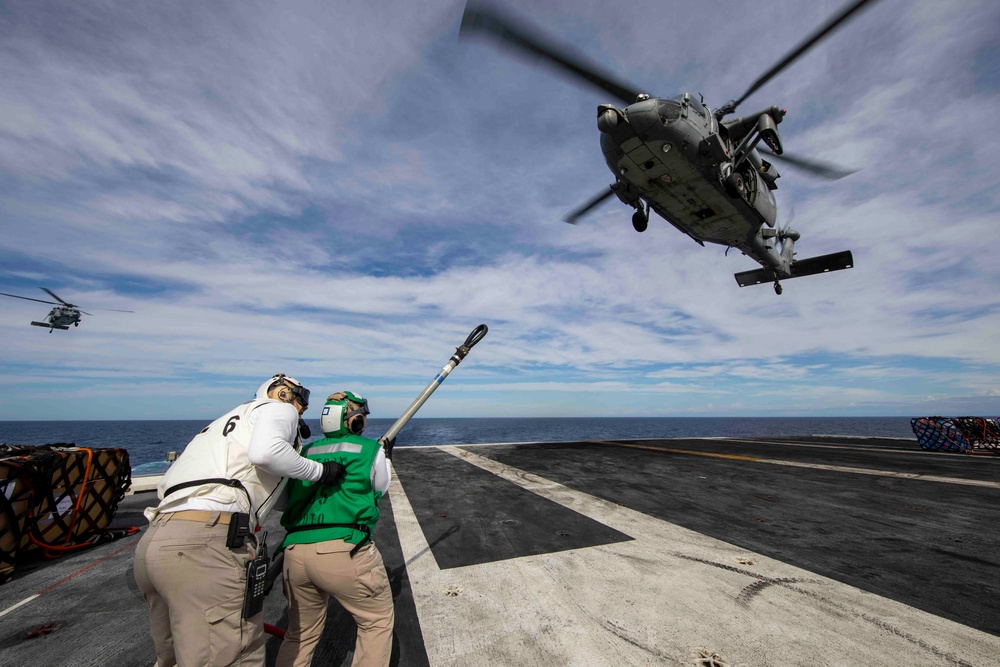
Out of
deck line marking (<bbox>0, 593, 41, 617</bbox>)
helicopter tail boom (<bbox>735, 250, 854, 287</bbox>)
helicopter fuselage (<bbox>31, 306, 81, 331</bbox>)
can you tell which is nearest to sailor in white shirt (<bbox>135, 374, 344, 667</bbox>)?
deck line marking (<bbox>0, 593, 41, 617</bbox>)

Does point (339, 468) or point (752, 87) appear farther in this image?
point (752, 87)

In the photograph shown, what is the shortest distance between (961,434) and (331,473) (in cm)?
2915

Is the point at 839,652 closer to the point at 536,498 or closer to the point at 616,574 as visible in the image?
the point at 616,574

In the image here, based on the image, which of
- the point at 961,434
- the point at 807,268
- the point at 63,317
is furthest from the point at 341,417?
the point at 63,317

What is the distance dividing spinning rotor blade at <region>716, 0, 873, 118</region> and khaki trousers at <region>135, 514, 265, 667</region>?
16.2 metres

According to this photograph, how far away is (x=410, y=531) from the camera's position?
6895 mm

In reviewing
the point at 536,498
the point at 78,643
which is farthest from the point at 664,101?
the point at 78,643

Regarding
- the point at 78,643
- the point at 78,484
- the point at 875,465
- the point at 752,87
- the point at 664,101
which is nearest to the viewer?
the point at 78,643

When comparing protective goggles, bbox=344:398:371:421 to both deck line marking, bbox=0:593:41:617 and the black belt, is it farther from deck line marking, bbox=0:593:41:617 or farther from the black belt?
deck line marking, bbox=0:593:41:617

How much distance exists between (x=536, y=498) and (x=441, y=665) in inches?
232

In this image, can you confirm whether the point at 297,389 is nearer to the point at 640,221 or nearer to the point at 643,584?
the point at 643,584

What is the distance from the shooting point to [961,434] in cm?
1891

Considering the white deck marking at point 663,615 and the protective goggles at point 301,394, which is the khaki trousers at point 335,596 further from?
the protective goggles at point 301,394

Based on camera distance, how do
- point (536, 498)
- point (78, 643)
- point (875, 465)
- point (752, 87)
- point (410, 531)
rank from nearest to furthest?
point (78, 643)
point (410, 531)
point (536, 498)
point (752, 87)
point (875, 465)
